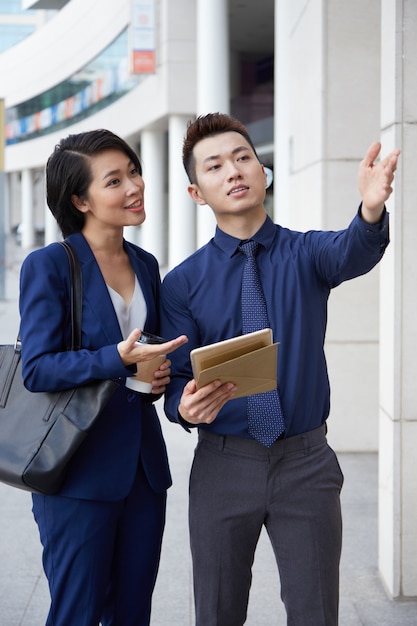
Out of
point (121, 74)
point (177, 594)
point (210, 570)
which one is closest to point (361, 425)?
point (177, 594)

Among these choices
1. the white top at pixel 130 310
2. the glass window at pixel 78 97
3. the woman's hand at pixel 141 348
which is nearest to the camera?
the woman's hand at pixel 141 348

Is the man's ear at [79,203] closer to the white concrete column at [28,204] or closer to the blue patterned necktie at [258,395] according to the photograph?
the blue patterned necktie at [258,395]

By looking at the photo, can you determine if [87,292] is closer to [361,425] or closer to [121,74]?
[361,425]

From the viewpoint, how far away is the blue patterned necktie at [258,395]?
249 cm

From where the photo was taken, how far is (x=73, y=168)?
269 cm

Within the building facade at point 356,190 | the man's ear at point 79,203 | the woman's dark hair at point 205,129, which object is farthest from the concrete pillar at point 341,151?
the man's ear at point 79,203

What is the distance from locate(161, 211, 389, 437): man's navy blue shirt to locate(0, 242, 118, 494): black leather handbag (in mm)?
258

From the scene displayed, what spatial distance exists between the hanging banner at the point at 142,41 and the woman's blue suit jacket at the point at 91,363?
943 inches

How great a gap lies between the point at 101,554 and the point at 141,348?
752 millimetres

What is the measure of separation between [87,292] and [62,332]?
15 centimetres

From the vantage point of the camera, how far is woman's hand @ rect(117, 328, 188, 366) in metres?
2.34

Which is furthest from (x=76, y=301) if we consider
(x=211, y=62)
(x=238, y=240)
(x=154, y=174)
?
(x=154, y=174)

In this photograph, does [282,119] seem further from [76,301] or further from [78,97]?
[78,97]

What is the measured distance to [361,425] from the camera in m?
6.93
